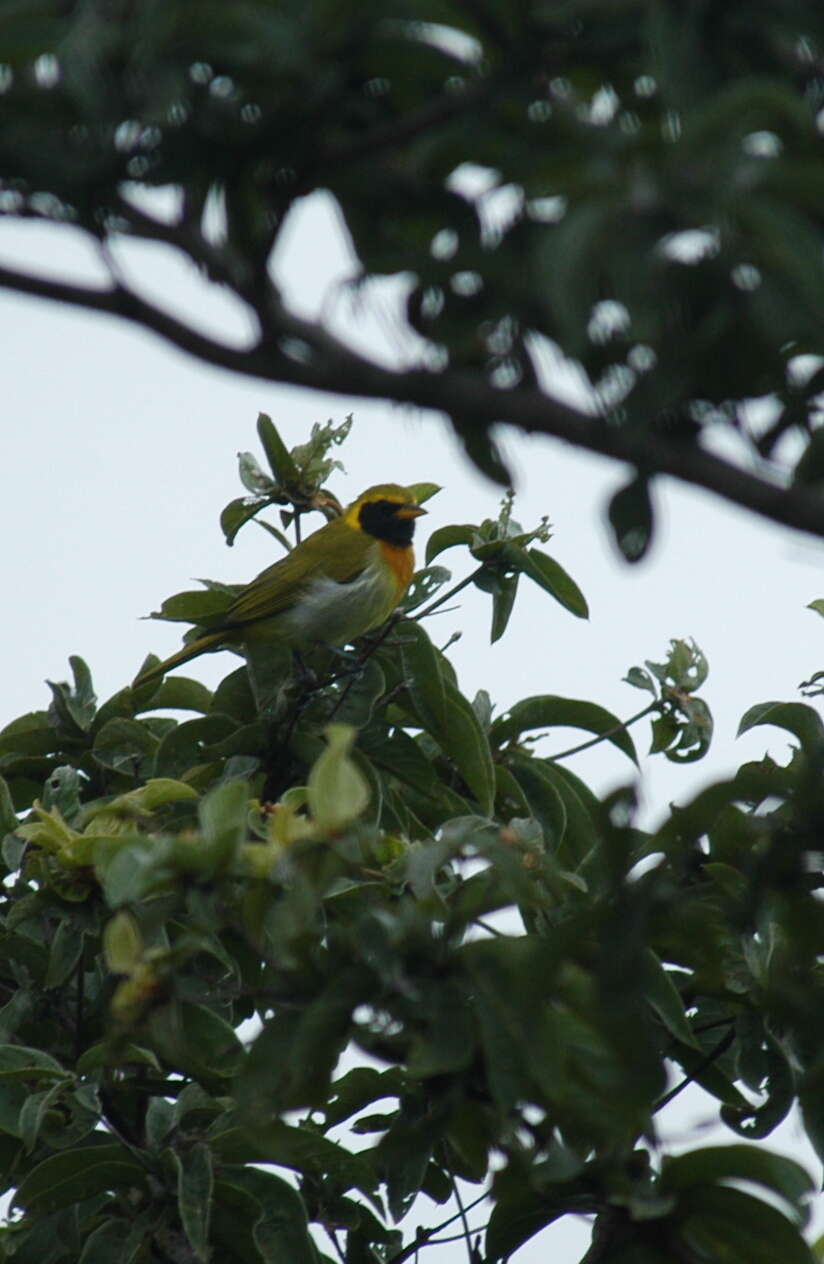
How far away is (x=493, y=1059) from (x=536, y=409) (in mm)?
625

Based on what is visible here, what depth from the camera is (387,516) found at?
6324 mm

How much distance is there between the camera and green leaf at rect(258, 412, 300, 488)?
344 centimetres

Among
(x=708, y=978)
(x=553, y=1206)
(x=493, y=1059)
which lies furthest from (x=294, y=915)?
(x=553, y=1206)

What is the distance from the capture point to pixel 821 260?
3.76ft

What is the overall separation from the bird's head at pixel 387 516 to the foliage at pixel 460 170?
4.65 m

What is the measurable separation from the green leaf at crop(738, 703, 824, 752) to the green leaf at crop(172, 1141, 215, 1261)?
1.15 metres

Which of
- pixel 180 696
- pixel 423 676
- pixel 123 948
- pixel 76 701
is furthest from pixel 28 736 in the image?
pixel 123 948

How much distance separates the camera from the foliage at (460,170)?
4.17ft

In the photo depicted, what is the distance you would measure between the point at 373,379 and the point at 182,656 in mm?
→ 3089

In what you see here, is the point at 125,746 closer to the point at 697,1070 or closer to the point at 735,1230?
the point at 697,1070

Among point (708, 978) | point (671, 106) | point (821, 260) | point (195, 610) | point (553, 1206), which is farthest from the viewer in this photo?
point (195, 610)

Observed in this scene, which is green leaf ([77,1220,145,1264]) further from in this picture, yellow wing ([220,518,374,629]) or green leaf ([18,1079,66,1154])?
yellow wing ([220,518,374,629])

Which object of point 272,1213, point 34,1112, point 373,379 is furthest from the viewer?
point 272,1213

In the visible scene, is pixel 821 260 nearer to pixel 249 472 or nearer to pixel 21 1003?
pixel 21 1003
